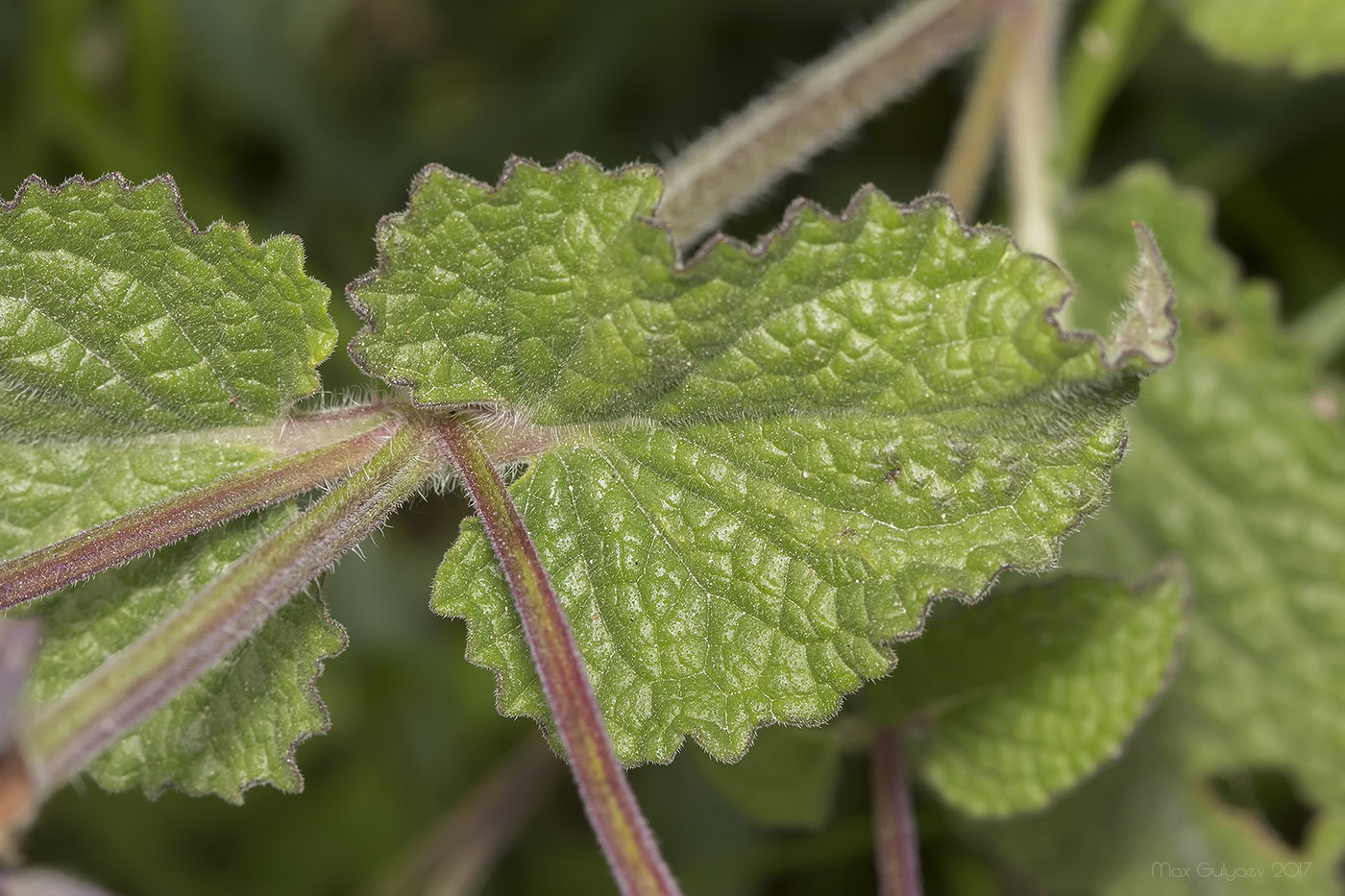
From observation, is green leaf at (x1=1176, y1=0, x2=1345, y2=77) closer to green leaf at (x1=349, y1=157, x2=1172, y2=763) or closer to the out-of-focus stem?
green leaf at (x1=349, y1=157, x2=1172, y2=763)

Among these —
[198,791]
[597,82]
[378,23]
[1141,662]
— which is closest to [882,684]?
[1141,662]

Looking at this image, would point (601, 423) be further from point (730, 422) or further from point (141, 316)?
point (141, 316)

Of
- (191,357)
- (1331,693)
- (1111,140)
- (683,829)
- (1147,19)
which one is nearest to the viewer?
(191,357)

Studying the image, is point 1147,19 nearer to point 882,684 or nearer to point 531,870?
point 882,684

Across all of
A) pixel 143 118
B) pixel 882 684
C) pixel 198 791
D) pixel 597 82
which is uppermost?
pixel 143 118

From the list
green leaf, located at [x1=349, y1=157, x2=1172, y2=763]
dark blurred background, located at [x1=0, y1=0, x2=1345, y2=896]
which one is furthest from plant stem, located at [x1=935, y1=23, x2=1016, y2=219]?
green leaf, located at [x1=349, y1=157, x2=1172, y2=763]
